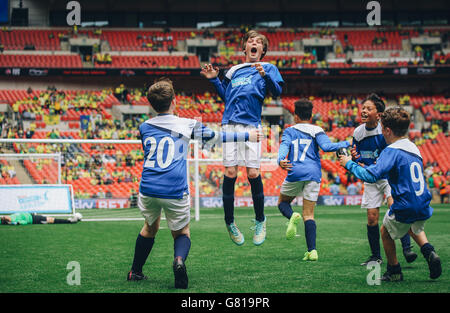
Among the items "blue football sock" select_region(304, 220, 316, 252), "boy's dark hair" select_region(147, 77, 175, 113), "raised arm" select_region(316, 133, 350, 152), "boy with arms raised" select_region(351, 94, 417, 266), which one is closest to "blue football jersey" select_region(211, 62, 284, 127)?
"raised arm" select_region(316, 133, 350, 152)

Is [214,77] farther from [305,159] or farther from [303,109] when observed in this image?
[305,159]

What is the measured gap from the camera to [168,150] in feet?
15.0

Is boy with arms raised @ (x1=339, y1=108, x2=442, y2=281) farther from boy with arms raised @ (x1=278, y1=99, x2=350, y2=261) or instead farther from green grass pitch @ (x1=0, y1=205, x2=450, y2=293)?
boy with arms raised @ (x1=278, y1=99, x2=350, y2=261)

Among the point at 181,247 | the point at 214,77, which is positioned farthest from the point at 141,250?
the point at 214,77

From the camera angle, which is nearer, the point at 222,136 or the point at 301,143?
the point at 222,136

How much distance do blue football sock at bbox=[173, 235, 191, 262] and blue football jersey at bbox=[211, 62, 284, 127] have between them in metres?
1.50

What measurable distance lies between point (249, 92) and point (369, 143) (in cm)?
192

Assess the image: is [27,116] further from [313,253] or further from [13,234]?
[313,253]

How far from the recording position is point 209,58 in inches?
1387

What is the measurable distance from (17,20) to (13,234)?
101 feet

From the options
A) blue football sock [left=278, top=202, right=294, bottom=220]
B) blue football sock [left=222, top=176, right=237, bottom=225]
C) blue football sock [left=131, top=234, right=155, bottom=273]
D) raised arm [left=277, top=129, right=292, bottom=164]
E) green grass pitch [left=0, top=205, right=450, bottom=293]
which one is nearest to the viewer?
green grass pitch [left=0, top=205, right=450, bottom=293]

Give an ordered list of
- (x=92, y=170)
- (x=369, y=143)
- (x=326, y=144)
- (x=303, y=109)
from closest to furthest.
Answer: (x=326, y=144) < (x=303, y=109) < (x=369, y=143) < (x=92, y=170)

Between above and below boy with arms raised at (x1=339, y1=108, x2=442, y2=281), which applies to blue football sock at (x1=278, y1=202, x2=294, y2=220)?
below

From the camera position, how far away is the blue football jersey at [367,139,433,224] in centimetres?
461
